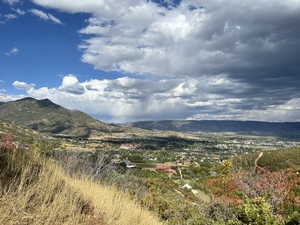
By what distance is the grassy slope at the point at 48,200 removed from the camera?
2.92 m

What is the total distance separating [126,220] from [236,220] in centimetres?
300

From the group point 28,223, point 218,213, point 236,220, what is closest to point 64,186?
point 28,223

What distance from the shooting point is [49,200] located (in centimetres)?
349

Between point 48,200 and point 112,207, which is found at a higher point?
point 48,200

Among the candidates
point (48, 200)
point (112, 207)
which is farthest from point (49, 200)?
point (112, 207)

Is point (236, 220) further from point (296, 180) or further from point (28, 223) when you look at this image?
point (296, 180)

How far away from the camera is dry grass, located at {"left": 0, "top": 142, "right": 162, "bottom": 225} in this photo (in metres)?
2.91

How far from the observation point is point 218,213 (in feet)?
25.4

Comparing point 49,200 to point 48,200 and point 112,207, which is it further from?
point 112,207

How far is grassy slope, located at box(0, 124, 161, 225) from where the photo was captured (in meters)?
2.92

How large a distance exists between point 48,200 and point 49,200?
0.11 meters

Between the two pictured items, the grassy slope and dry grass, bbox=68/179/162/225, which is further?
dry grass, bbox=68/179/162/225

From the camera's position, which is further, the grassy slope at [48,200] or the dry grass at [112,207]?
the dry grass at [112,207]

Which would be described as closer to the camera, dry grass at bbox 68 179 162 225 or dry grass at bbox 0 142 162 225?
dry grass at bbox 0 142 162 225
